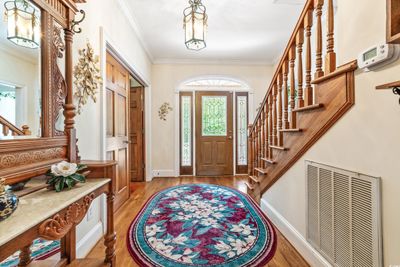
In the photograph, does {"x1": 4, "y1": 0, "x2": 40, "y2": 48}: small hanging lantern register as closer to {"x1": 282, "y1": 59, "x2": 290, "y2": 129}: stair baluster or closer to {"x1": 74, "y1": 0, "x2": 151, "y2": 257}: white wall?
{"x1": 74, "y1": 0, "x2": 151, "y2": 257}: white wall

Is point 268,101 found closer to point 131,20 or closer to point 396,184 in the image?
point 396,184

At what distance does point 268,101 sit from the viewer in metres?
2.84

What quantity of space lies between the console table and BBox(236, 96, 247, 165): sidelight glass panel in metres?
4.06

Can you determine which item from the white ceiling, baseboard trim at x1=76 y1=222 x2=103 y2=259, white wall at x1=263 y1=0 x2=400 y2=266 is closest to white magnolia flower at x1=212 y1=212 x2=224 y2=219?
baseboard trim at x1=76 y1=222 x2=103 y2=259

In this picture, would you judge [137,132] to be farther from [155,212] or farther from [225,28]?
[225,28]

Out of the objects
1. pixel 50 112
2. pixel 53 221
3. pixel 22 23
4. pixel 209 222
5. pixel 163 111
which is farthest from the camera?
pixel 163 111

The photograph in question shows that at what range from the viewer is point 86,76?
1.91 metres

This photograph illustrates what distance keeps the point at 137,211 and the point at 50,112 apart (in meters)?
1.92

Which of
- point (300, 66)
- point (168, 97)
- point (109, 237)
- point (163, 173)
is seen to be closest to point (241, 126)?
point (168, 97)

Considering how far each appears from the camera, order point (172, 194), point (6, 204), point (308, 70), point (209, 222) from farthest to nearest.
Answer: point (172, 194), point (209, 222), point (308, 70), point (6, 204)

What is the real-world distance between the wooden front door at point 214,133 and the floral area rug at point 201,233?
1.86 m

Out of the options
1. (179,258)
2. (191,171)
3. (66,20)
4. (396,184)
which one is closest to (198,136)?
(191,171)

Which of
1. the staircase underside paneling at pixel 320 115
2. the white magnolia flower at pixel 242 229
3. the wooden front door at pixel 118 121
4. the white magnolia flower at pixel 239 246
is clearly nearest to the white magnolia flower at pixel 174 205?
the wooden front door at pixel 118 121

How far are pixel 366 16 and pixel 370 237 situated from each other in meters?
1.21
